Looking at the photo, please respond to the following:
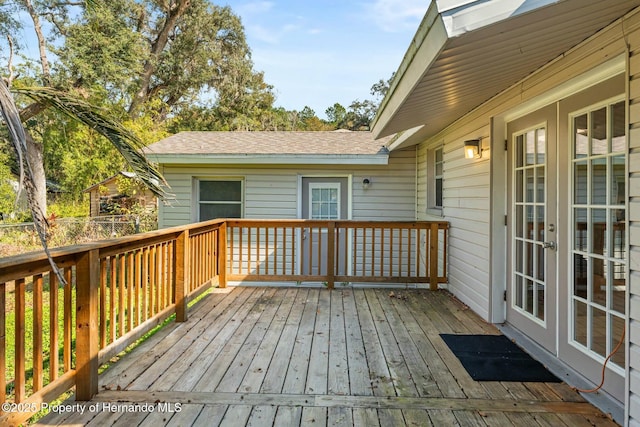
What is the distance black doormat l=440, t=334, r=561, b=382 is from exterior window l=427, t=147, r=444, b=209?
8.76 ft

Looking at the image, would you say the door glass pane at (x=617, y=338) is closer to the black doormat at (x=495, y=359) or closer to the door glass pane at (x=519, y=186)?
the black doormat at (x=495, y=359)

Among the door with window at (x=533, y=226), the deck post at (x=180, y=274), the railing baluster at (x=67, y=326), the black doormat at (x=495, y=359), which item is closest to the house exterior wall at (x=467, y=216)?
the door with window at (x=533, y=226)

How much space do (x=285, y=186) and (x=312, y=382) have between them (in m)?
4.37

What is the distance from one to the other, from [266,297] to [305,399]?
8.13 feet

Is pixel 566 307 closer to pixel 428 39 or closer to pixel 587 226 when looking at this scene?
pixel 587 226

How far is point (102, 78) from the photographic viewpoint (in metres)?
11.4

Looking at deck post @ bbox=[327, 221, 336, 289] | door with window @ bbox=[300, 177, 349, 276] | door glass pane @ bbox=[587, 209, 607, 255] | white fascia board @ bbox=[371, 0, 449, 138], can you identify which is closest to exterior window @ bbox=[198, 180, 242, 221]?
door with window @ bbox=[300, 177, 349, 276]

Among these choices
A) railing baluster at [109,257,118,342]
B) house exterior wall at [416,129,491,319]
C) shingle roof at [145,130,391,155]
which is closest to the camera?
railing baluster at [109,257,118,342]

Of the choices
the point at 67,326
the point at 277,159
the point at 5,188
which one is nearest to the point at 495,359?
the point at 67,326

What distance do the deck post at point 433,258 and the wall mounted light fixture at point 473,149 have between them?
121 centimetres

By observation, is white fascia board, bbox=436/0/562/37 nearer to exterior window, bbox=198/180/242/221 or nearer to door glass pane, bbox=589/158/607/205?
door glass pane, bbox=589/158/607/205

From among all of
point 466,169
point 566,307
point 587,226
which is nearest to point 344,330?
point 566,307

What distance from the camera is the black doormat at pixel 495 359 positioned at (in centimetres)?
251

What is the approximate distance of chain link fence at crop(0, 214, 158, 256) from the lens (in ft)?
31.9
